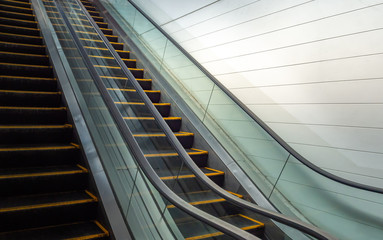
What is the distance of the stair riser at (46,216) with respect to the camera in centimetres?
239

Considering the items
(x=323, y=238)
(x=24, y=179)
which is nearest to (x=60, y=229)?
(x=24, y=179)

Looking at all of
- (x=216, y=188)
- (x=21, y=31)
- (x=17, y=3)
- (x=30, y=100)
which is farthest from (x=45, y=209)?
(x=17, y=3)

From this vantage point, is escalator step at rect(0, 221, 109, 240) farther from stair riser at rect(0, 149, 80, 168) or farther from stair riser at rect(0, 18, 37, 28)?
stair riser at rect(0, 18, 37, 28)

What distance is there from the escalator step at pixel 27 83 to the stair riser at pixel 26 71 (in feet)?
0.87

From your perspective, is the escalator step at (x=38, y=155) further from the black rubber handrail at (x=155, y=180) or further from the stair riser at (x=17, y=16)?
the stair riser at (x=17, y=16)

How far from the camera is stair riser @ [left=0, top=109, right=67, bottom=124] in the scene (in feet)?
10.7

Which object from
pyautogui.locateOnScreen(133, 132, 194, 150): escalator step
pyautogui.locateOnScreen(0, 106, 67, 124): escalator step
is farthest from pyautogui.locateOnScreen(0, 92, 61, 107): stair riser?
pyautogui.locateOnScreen(133, 132, 194, 150): escalator step

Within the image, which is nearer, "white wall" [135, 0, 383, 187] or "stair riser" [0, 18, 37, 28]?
"white wall" [135, 0, 383, 187]

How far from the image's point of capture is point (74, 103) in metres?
3.58

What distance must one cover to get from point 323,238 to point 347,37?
2.01 m

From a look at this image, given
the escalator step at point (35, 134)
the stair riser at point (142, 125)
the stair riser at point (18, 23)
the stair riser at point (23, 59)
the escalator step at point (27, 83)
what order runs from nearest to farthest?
the stair riser at point (142, 125), the escalator step at point (35, 134), the escalator step at point (27, 83), the stair riser at point (23, 59), the stair riser at point (18, 23)

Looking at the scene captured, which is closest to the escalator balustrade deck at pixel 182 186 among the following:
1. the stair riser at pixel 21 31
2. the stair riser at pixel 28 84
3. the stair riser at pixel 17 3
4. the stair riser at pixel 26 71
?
the stair riser at pixel 28 84

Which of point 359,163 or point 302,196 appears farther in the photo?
point 302,196

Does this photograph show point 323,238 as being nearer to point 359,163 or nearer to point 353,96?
point 359,163
